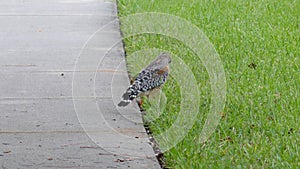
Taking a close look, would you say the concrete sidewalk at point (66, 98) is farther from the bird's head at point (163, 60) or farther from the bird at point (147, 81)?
the bird's head at point (163, 60)

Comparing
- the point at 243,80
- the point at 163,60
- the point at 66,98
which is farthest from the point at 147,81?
the point at 243,80

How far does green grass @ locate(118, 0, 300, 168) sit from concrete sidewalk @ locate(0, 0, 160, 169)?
0.97ft

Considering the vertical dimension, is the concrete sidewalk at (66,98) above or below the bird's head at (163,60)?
below

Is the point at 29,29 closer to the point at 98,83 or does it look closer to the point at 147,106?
the point at 98,83

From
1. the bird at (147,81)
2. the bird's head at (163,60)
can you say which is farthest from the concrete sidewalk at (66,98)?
the bird's head at (163,60)

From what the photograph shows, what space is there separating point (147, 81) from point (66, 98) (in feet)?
3.74

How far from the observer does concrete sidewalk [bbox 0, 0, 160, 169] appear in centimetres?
516

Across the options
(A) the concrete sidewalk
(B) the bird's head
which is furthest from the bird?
(A) the concrete sidewalk

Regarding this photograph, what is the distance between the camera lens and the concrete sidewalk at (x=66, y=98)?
516 cm

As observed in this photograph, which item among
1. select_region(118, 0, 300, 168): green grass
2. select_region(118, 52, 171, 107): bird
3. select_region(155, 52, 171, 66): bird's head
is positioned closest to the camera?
select_region(118, 0, 300, 168): green grass

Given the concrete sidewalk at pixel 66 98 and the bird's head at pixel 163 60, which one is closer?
the concrete sidewalk at pixel 66 98

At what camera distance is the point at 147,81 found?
19.3 feet

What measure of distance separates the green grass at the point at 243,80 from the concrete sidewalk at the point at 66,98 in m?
0.30

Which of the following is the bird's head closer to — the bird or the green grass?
the bird
